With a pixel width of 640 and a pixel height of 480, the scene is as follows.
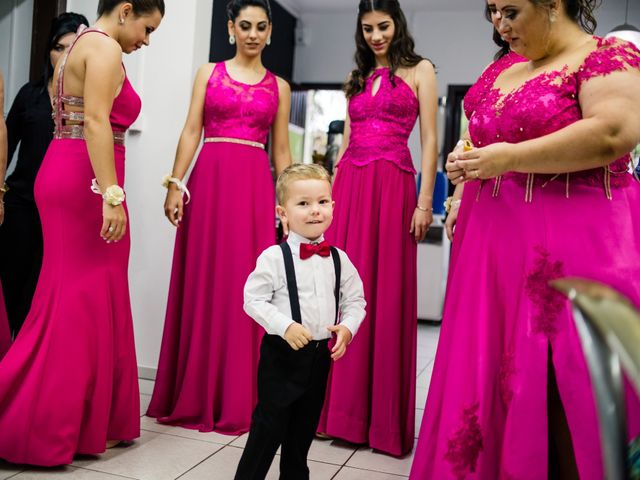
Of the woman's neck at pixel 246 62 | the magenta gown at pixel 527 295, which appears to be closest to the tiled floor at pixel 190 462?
the magenta gown at pixel 527 295

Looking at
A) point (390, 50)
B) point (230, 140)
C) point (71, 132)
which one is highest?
point (390, 50)

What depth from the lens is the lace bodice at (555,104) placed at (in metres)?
1.55

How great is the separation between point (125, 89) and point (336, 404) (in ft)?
4.97

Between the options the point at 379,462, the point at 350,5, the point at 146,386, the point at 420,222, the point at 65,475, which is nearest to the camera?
the point at 65,475

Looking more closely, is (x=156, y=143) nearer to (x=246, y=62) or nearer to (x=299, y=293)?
(x=246, y=62)

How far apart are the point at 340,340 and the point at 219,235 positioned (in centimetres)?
129

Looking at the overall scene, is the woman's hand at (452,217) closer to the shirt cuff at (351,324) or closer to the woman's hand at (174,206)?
the shirt cuff at (351,324)

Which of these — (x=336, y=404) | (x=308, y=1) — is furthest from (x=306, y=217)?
(x=308, y=1)

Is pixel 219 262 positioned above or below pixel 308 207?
below

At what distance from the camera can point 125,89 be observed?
2.51 metres

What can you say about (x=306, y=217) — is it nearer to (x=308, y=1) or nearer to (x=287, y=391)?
(x=287, y=391)

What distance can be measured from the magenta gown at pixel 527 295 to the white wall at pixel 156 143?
206cm

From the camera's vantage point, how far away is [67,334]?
2.38 meters

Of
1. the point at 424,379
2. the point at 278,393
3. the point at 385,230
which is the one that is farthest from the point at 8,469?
the point at 424,379
